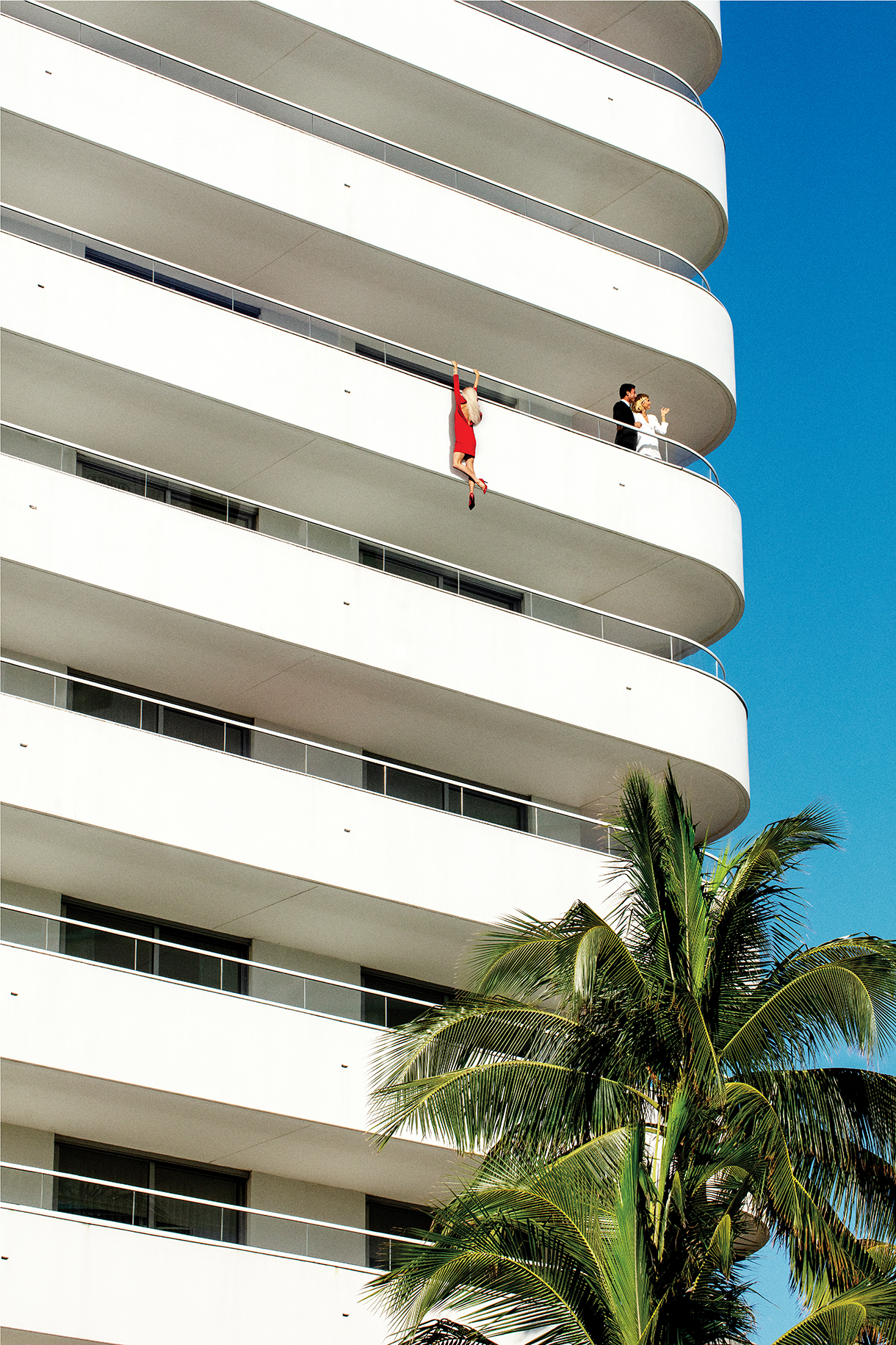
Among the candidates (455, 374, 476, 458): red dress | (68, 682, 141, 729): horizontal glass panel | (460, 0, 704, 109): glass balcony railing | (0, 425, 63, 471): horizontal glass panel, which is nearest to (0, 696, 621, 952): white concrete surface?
(68, 682, 141, 729): horizontal glass panel

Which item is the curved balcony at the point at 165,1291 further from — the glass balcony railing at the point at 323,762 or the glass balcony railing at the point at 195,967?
the glass balcony railing at the point at 323,762

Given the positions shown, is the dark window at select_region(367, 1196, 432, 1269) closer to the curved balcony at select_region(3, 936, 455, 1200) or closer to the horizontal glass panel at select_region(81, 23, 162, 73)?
the curved balcony at select_region(3, 936, 455, 1200)

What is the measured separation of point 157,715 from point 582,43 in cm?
1337

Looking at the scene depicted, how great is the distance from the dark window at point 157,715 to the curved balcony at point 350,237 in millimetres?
6272

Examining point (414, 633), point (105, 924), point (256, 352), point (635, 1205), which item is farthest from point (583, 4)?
point (635, 1205)

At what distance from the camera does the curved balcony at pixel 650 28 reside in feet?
108

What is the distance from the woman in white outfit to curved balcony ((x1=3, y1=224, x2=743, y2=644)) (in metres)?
0.25

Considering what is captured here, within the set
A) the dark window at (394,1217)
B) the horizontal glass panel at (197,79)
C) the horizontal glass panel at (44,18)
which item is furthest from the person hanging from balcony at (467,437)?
the dark window at (394,1217)

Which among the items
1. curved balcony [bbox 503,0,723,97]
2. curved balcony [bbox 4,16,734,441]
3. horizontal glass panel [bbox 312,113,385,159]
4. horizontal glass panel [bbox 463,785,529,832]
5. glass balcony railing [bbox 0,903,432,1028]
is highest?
curved balcony [bbox 503,0,723,97]

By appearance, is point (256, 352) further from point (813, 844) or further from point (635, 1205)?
point (635, 1205)

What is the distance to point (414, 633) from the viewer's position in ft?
87.1

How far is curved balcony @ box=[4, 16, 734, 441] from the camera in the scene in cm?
2647

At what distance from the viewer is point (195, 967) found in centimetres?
2333

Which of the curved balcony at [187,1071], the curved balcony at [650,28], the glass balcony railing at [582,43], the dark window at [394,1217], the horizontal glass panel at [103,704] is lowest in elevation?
the dark window at [394,1217]
